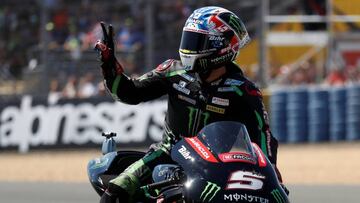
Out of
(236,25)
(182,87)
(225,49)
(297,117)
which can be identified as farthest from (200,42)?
(297,117)

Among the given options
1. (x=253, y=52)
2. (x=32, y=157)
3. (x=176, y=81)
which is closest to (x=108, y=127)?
(x=32, y=157)

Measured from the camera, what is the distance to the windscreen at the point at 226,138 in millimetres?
4641

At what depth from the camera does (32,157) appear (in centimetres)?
1698

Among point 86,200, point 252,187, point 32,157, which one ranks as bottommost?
point 32,157

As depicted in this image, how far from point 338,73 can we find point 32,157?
685cm

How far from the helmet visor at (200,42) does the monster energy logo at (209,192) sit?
1078 millimetres

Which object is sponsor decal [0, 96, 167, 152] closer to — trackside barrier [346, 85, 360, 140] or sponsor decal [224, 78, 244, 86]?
trackside barrier [346, 85, 360, 140]

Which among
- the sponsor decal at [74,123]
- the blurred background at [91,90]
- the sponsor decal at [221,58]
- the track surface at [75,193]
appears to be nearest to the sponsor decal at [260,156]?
the sponsor decal at [221,58]

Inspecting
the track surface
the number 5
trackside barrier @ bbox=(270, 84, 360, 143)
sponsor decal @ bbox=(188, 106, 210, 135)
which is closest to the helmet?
sponsor decal @ bbox=(188, 106, 210, 135)

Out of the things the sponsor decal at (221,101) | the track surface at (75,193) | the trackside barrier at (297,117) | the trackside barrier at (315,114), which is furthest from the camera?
the trackside barrier at (297,117)

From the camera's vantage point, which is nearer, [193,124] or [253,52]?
[193,124]

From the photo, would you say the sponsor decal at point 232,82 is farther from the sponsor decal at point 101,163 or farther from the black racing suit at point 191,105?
the sponsor decal at point 101,163

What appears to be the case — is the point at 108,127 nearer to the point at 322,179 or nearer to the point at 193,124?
the point at 322,179

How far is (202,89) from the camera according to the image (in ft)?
17.8
